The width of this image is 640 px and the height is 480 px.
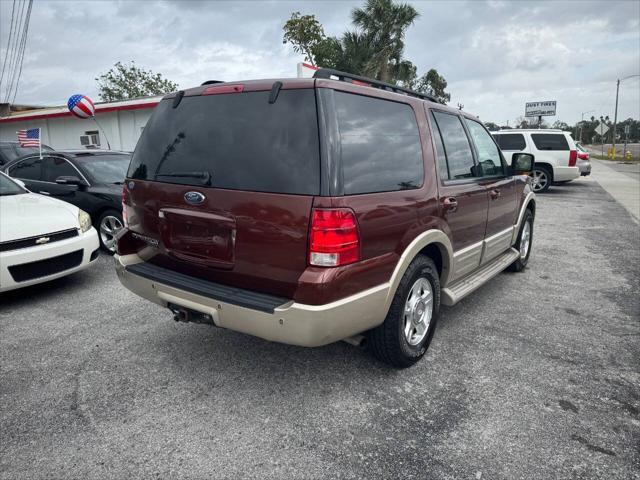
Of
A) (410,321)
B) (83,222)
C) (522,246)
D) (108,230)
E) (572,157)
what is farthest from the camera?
(572,157)

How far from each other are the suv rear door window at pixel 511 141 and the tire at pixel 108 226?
39.0 feet

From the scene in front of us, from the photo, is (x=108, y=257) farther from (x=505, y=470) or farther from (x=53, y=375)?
(x=505, y=470)

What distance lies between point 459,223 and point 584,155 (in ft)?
51.5

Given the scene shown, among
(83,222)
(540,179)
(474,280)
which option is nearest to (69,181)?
(83,222)

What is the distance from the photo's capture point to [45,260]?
4387 millimetres

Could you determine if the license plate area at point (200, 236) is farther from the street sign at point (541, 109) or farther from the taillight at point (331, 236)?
the street sign at point (541, 109)

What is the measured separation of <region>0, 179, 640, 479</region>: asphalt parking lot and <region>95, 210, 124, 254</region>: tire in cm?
189

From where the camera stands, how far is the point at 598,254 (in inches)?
255

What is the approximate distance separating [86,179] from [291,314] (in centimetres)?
531

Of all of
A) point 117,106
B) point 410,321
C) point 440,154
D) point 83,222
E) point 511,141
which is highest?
point 117,106

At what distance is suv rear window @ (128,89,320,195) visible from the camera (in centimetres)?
238

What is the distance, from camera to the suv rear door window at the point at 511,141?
14.1m

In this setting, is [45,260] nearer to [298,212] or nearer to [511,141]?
[298,212]

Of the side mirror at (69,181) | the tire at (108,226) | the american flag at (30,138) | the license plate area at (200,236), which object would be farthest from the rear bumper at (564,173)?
the license plate area at (200,236)
